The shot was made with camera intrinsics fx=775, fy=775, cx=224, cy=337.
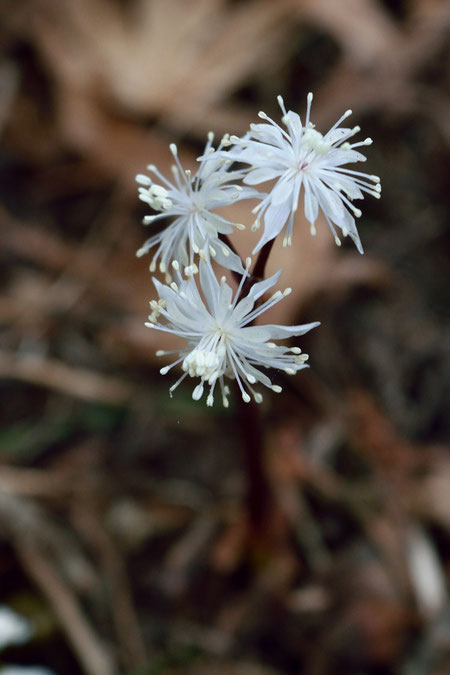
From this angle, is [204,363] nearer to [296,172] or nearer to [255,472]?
[296,172]

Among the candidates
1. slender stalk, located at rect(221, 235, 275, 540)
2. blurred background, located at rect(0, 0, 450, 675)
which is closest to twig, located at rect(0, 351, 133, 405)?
blurred background, located at rect(0, 0, 450, 675)

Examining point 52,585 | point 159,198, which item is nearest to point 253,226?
point 159,198

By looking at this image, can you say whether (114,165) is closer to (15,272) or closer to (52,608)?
(15,272)

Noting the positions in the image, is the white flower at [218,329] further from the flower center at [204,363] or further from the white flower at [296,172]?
the white flower at [296,172]

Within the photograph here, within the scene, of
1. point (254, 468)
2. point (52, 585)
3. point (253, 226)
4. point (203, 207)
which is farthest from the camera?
point (52, 585)

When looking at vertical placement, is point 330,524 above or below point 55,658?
above

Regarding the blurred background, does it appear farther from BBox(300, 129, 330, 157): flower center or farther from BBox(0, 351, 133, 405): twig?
BBox(300, 129, 330, 157): flower center

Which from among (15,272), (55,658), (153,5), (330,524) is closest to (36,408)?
(15,272)
